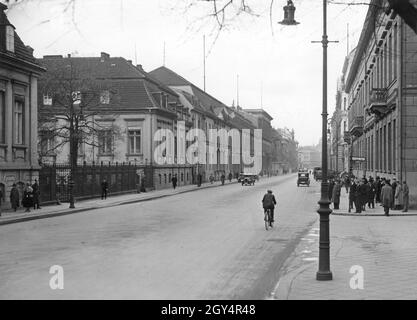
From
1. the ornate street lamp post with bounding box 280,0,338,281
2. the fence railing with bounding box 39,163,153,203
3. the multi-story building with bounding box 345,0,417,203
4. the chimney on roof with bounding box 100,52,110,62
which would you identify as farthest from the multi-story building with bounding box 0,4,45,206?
the chimney on roof with bounding box 100,52,110,62

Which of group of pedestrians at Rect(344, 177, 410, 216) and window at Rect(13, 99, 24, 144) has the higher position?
window at Rect(13, 99, 24, 144)

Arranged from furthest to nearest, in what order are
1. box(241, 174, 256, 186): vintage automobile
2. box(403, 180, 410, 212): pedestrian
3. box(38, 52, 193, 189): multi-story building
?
1. box(241, 174, 256, 186): vintage automobile
2. box(38, 52, 193, 189): multi-story building
3. box(403, 180, 410, 212): pedestrian

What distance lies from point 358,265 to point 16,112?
22621mm

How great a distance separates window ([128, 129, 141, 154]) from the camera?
53.9m

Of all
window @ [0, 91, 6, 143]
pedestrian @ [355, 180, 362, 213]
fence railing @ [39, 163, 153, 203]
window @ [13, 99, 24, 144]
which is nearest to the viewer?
pedestrian @ [355, 180, 362, 213]

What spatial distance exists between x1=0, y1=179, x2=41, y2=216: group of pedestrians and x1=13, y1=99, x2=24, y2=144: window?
99.5 inches

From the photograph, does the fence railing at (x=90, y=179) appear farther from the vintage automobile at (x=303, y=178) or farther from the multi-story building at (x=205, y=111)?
the multi-story building at (x=205, y=111)

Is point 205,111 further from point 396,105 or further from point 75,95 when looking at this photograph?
point 396,105

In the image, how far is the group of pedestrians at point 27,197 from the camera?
27125mm

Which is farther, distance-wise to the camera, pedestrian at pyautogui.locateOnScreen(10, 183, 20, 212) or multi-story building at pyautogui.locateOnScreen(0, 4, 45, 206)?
multi-story building at pyautogui.locateOnScreen(0, 4, 45, 206)

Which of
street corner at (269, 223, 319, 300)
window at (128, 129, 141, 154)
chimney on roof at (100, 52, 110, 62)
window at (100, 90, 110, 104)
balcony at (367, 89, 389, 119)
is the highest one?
chimney on roof at (100, 52, 110, 62)

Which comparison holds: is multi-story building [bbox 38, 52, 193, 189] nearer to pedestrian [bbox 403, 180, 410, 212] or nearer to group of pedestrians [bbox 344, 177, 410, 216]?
group of pedestrians [bbox 344, 177, 410, 216]

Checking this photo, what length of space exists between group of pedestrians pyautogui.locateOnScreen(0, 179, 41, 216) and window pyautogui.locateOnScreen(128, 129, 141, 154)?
24910 mm
